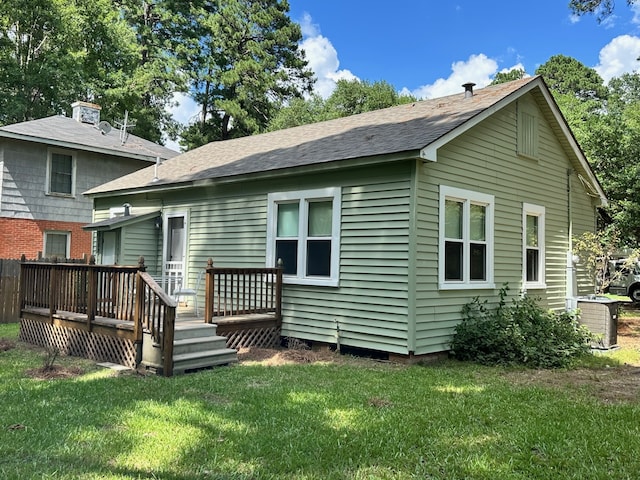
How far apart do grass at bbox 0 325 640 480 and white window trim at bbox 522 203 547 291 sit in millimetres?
3750

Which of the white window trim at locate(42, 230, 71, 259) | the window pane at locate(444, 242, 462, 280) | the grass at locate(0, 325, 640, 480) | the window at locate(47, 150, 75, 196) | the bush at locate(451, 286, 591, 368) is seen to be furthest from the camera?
the window at locate(47, 150, 75, 196)

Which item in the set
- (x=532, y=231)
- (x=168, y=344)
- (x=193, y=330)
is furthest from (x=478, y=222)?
(x=168, y=344)

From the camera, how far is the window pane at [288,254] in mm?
9094

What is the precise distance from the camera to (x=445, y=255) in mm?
8172

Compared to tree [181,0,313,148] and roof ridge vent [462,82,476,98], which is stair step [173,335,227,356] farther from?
tree [181,0,313,148]

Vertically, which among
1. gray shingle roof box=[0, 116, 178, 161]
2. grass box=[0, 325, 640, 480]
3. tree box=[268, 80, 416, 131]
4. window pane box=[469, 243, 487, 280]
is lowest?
grass box=[0, 325, 640, 480]

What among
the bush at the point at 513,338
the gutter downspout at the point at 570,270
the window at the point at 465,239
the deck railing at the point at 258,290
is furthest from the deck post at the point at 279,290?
the gutter downspout at the point at 570,270

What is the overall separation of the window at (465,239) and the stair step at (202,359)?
339 cm

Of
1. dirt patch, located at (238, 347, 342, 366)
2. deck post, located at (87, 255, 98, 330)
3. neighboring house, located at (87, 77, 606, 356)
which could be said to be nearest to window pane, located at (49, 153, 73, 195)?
neighboring house, located at (87, 77, 606, 356)

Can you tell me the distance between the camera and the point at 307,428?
4.49 m

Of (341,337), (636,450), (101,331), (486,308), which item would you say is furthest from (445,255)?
(101,331)

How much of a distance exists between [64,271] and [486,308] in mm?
7148

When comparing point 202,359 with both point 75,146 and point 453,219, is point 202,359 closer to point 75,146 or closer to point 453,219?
point 453,219

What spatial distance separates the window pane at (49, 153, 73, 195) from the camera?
16203mm
